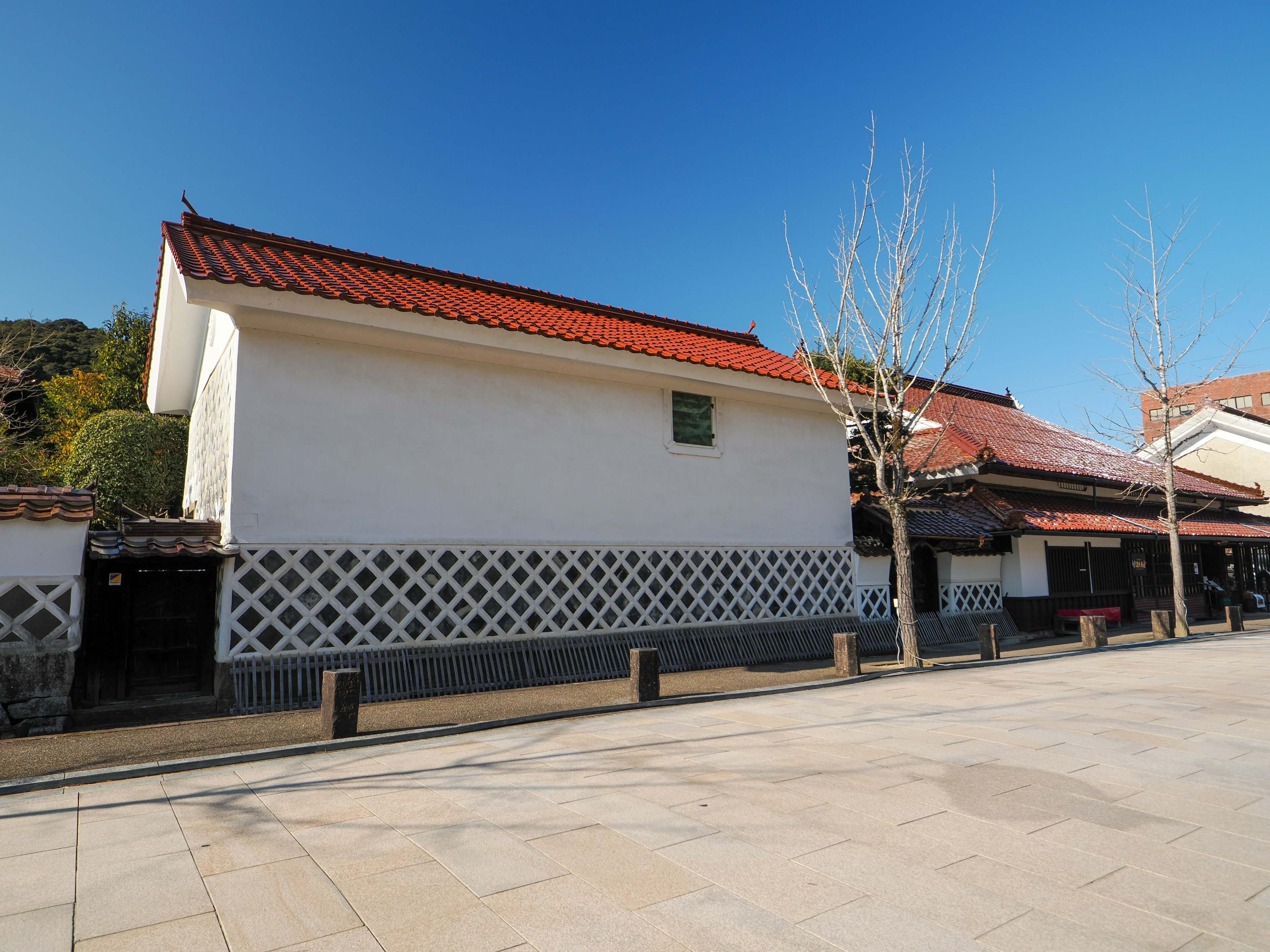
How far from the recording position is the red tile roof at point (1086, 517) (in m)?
15.8

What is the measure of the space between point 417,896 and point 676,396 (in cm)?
912

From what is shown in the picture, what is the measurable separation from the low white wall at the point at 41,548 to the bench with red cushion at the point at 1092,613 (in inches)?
707

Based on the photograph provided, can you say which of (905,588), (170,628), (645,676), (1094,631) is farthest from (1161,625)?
(170,628)

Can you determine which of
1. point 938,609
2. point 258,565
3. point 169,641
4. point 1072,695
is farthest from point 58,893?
point 938,609

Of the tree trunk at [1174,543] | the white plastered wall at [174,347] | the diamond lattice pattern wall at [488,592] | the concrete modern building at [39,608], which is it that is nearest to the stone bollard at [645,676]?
the diamond lattice pattern wall at [488,592]

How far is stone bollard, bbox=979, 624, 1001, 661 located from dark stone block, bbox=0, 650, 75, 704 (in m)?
11.8

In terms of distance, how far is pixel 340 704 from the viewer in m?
6.22

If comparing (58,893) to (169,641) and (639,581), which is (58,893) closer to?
(169,641)

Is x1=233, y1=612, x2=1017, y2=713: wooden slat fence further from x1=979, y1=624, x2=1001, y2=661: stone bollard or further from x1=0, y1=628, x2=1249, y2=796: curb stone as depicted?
x1=979, y1=624, x2=1001, y2=661: stone bollard

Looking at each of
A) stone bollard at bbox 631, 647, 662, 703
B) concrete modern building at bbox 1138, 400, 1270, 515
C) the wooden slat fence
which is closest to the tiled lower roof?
the wooden slat fence

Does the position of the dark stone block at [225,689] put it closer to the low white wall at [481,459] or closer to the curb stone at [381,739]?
the low white wall at [481,459]

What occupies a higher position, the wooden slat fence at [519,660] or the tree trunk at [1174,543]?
the tree trunk at [1174,543]

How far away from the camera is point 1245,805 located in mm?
4262

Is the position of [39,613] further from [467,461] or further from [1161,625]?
[1161,625]
